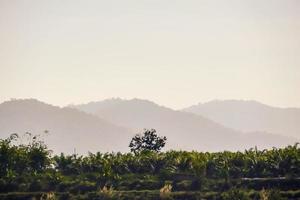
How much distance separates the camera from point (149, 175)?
39812 mm

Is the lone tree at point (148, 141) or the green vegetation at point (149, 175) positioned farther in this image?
the lone tree at point (148, 141)

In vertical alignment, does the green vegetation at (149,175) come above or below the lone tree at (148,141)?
below

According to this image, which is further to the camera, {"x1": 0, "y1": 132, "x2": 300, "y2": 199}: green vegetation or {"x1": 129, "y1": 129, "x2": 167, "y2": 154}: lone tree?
{"x1": 129, "y1": 129, "x2": 167, "y2": 154}: lone tree

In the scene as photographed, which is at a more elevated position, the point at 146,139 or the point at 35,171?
the point at 146,139

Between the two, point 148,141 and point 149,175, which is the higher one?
point 148,141

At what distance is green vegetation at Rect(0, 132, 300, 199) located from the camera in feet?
112

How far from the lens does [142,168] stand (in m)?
42.9

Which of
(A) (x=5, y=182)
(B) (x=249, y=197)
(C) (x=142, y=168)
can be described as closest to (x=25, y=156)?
(A) (x=5, y=182)

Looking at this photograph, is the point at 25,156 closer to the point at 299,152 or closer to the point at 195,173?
the point at 195,173

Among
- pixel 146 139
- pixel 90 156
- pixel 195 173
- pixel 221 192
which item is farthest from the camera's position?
pixel 146 139

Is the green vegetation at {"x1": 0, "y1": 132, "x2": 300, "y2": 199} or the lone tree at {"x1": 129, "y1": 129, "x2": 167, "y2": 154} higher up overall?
the lone tree at {"x1": 129, "y1": 129, "x2": 167, "y2": 154}

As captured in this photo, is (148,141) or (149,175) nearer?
(149,175)

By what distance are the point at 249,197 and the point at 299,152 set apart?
9.97 m

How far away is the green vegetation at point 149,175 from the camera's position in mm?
34156
